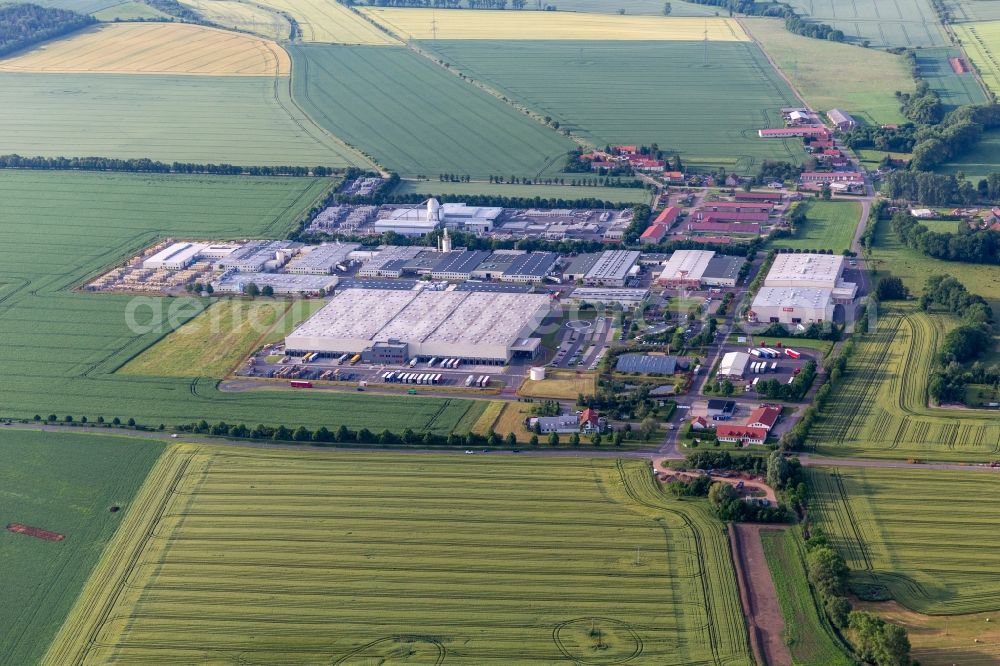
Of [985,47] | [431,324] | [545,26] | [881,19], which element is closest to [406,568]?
[431,324]

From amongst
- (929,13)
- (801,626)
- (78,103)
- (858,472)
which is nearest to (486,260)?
(858,472)

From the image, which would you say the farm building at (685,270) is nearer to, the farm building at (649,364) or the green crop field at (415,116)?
the farm building at (649,364)

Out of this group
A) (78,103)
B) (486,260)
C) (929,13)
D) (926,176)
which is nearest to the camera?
(486,260)

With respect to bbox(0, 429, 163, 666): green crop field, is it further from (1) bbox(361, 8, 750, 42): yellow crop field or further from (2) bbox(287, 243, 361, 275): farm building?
(1) bbox(361, 8, 750, 42): yellow crop field

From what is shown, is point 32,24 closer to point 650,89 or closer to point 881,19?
point 650,89

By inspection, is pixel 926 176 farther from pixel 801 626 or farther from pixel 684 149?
pixel 801 626

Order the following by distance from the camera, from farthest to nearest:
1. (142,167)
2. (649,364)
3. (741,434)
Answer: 1. (142,167)
2. (649,364)
3. (741,434)
